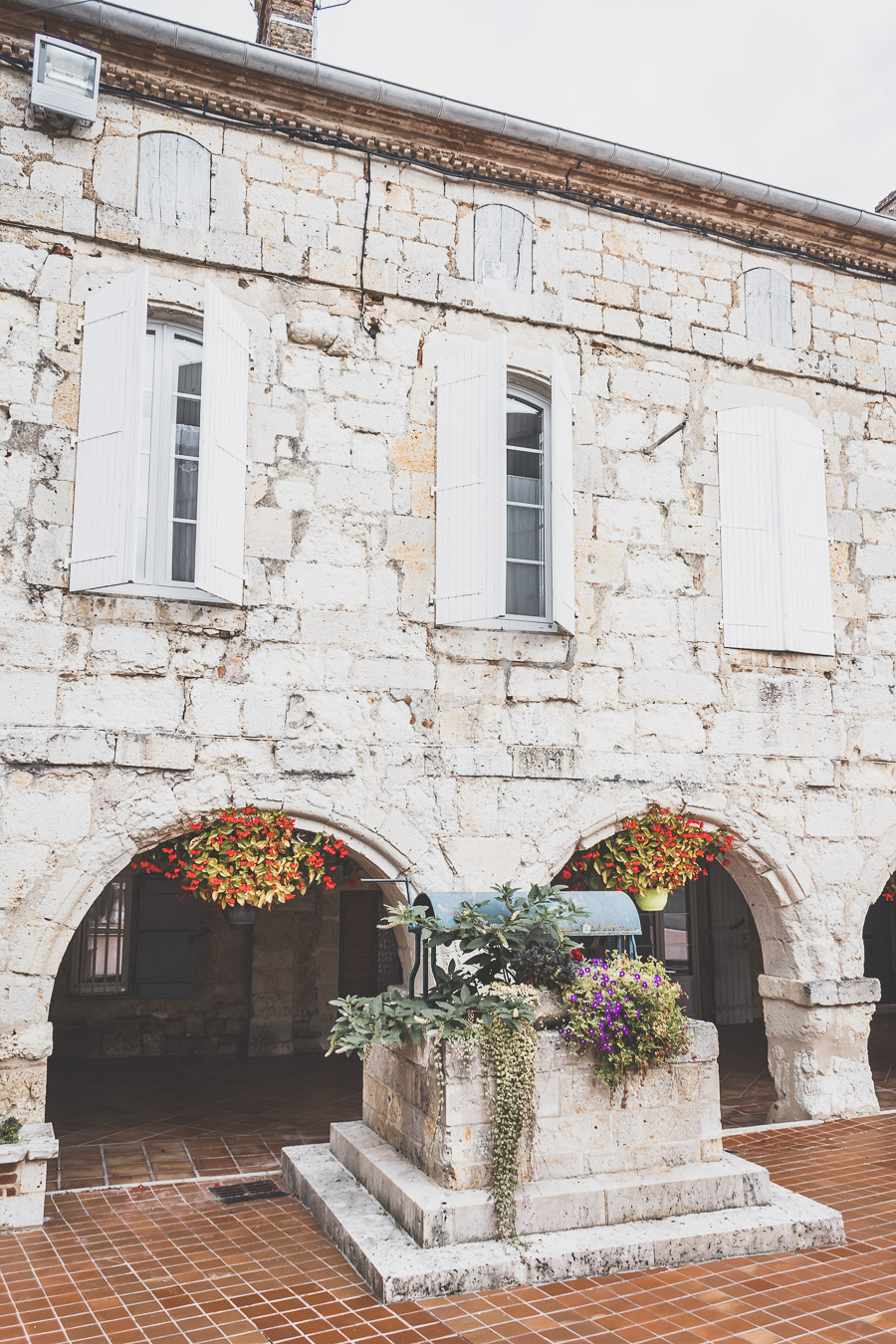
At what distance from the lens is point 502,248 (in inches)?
261

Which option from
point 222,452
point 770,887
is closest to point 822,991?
point 770,887

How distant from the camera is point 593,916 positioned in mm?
4906

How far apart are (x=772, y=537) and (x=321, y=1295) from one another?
5.24 metres

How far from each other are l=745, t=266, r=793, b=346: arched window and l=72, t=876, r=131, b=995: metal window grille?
6.78 m

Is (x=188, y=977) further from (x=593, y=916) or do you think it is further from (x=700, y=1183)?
(x=700, y=1183)

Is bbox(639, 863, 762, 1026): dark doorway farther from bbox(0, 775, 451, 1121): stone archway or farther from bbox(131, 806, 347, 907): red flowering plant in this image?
bbox(131, 806, 347, 907): red flowering plant

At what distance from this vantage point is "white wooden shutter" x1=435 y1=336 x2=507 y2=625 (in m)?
6.00

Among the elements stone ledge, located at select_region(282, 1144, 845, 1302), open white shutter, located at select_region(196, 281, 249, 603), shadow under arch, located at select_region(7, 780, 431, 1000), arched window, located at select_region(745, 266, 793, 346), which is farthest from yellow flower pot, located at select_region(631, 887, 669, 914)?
arched window, located at select_region(745, 266, 793, 346)

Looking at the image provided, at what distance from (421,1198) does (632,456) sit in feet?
15.1

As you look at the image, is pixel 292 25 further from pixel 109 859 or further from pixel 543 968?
pixel 543 968

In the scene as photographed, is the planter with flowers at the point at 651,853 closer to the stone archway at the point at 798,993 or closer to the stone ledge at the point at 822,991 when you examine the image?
the stone archway at the point at 798,993

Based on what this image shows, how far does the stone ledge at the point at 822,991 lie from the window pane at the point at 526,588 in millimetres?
2878

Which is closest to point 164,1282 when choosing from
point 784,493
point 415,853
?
point 415,853

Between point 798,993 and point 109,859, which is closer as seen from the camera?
point 109,859
